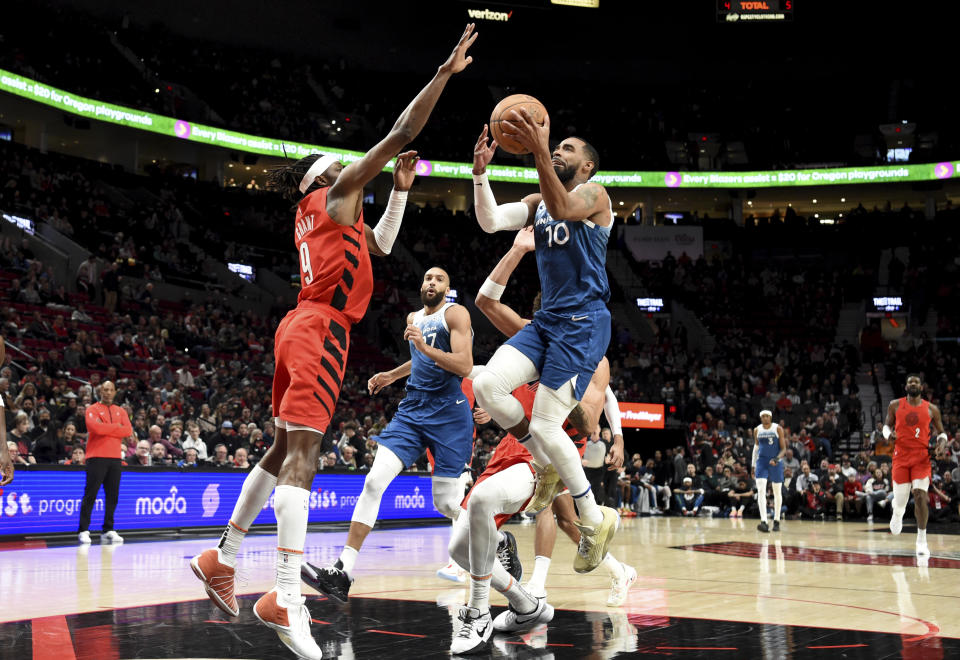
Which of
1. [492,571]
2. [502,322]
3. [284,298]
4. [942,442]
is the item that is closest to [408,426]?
[502,322]

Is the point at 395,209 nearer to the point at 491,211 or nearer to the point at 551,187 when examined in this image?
the point at 491,211

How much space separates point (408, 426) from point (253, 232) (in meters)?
26.0

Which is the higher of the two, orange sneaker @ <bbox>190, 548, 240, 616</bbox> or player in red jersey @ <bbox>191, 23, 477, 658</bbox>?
player in red jersey @ <bbox>191, 23, 477, 658</bbox>

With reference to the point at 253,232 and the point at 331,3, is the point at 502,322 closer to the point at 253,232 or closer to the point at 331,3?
the point at 253,232

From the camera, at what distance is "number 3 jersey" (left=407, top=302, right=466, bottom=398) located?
7223 mm

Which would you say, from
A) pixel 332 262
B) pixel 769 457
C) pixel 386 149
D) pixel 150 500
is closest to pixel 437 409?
pixel 332 262

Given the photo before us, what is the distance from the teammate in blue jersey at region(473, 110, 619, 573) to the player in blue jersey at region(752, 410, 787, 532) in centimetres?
1157

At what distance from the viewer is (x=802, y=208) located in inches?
1640

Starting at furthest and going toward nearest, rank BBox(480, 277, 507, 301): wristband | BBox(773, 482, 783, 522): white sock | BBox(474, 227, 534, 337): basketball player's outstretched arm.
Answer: BBox(773, 482, 783, 522): white sock → BBox(480, 277, 507, 301): wristband → BBox(474, 227, 534, 337): basketball player's outstretched arm

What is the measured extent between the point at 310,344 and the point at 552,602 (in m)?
2.97

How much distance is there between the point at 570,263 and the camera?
17.1 feet

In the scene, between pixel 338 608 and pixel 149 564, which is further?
pixel 149 564

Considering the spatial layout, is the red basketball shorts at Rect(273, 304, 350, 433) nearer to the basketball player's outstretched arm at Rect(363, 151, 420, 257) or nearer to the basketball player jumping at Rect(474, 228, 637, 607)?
the basketball player's outstretched arm at Rect(363, 151, 420, 257)

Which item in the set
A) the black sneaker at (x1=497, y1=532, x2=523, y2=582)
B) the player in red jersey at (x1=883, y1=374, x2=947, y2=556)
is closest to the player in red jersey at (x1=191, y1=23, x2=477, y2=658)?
the black sneaker at (x1=497, y1=532, x2=523, y2=582)
